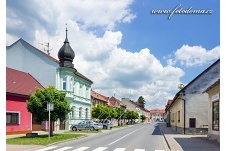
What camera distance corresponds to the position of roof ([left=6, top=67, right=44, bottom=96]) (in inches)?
1234

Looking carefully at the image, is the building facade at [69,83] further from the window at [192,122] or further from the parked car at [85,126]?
the window at [192,122]

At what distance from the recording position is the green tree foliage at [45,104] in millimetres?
24984

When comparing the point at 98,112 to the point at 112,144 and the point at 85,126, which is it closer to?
the point at 85,126

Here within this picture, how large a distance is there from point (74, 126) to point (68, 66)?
24.1ft

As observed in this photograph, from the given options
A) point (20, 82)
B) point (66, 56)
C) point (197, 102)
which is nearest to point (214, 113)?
point (197, 102)

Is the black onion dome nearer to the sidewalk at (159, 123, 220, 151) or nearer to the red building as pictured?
the red building

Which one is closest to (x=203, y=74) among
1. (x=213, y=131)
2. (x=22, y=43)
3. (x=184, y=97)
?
(x=184, y=97)

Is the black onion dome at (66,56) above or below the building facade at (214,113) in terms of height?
above

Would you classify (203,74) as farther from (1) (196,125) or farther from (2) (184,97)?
(1) (196,125)

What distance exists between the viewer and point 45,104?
82.4 feet

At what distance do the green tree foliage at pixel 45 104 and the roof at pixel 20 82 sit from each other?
534cm

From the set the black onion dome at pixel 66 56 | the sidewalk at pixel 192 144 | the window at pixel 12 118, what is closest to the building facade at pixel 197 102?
the sidewalk at pixel 192 144

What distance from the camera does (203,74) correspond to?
32.1 meters

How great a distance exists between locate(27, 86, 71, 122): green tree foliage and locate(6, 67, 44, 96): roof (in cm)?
534
